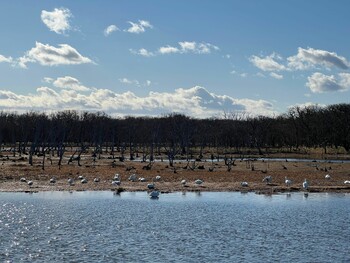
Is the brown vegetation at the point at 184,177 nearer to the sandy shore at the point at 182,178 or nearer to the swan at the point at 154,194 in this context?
the sandy shore at the point at 182,178

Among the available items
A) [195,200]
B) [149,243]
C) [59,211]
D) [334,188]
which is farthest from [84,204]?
[334,188]

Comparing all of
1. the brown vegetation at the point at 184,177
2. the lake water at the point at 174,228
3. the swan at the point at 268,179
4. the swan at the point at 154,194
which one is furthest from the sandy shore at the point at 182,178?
the lake water at the point at 174,228

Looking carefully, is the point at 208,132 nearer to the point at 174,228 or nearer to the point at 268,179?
the point at 268,179

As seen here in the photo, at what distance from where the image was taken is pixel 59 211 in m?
35.8

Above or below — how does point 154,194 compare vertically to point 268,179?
below

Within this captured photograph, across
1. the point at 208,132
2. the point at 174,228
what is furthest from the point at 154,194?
the point at 208,132

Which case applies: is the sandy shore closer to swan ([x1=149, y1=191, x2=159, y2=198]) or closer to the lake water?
swan ([x1=149, y1=191, x2=159, y2=198])

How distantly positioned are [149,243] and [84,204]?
15378 millimetres

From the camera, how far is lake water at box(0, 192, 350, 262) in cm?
2292

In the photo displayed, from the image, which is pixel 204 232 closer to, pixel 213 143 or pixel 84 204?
pixel 84 204

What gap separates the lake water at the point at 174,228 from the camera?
75.2 feet

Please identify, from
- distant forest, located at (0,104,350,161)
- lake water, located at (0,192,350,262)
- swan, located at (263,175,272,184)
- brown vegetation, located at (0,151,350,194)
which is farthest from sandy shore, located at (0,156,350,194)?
distant forest, located at (0,104,350,161)

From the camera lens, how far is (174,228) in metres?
29.6

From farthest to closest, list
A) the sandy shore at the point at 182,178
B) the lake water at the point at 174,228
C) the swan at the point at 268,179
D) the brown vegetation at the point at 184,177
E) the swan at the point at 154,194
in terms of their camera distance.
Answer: the swan at the point at 268,179 < the brown vegetation at the point at 184,177 < the sandy shore at the point at 182,178 < the swan at the point at 154,194 < the lake water at the point at 174,228
